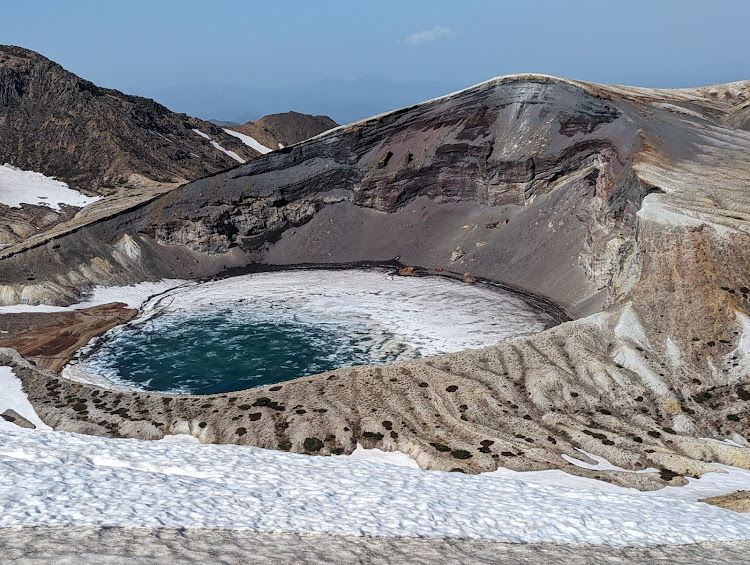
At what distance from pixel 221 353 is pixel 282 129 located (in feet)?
442

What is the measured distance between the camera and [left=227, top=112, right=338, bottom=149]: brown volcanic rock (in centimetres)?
18012

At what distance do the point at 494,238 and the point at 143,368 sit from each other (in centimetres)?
5056

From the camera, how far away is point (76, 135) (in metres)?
132

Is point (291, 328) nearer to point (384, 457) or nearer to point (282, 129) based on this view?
point (384, 457)

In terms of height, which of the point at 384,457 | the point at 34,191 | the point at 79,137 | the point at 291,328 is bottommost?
the point at 384,457

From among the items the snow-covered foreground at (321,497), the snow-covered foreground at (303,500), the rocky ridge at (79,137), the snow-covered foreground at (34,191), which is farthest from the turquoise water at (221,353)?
the rocky ridge at (79,137)

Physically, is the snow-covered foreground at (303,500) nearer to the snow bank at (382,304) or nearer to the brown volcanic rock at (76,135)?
the snow bank at (382,304)

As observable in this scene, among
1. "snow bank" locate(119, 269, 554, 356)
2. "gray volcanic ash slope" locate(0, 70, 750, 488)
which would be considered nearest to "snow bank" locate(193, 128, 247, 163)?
"gray volcanic ash slope" locate(0, 70, 750, 488)

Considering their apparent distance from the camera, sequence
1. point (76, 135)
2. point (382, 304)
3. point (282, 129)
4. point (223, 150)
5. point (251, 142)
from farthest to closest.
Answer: point (282, 129) → point (251, 142) → point (223, 150) → point (76, 135) → point (382, 304)

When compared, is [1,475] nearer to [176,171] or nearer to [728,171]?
[728,171]

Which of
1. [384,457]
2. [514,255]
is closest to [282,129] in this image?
[514,255]

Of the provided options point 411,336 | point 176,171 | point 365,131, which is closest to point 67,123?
point 176,171

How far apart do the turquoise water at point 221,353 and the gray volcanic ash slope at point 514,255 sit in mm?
9439

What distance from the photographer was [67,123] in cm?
13412
